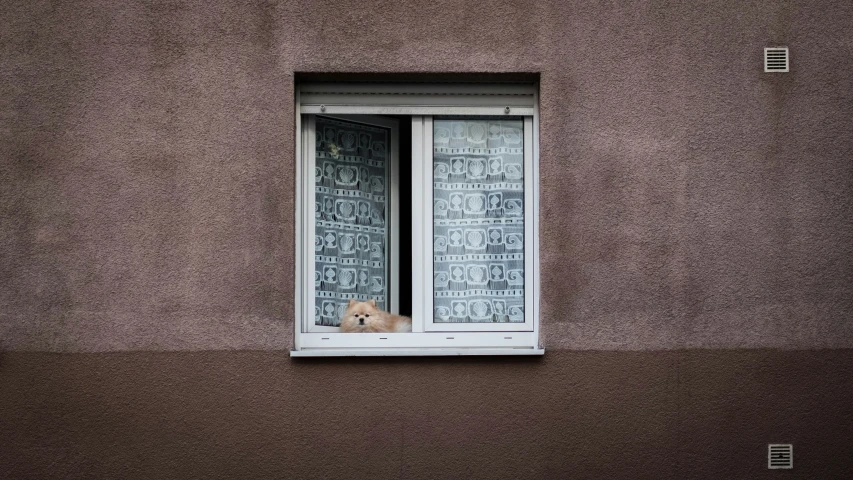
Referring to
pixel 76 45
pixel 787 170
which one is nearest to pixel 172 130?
pixel 76 45

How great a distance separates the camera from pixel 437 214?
869 cm

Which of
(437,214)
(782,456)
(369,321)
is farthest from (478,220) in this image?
(782,456)

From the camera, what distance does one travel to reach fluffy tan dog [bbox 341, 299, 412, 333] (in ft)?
27.9

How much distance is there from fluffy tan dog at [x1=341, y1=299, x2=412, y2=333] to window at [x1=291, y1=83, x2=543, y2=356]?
72 millimetres

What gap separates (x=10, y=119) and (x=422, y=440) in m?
3.78

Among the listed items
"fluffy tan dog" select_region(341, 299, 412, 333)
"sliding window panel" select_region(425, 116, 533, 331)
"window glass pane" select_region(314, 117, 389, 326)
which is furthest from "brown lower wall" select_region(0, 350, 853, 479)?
"window glass pane" select_region(314, 117, 389, 326)

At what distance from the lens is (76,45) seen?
8.30 meters

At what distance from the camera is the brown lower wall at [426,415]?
8.16 meters

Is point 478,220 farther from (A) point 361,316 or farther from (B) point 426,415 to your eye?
(B) point 426,415

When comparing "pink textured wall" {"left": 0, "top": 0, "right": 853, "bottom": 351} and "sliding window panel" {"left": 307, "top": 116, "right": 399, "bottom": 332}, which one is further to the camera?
"sliding window panel" {"left": 307, "top": 116, "right": 399, "bottom": 332}

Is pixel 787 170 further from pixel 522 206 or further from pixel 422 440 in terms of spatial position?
pixel 422 440

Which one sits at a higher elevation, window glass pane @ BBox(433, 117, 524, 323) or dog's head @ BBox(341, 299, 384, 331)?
window glass pane @ BBox(433, 117, 524, 323)

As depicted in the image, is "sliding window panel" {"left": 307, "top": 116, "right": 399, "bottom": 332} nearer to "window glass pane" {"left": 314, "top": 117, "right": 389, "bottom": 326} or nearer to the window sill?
"window glass pane" {"left": 314, "top": 117, "right": 389, "bottom": 326}

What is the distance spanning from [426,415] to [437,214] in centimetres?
153
